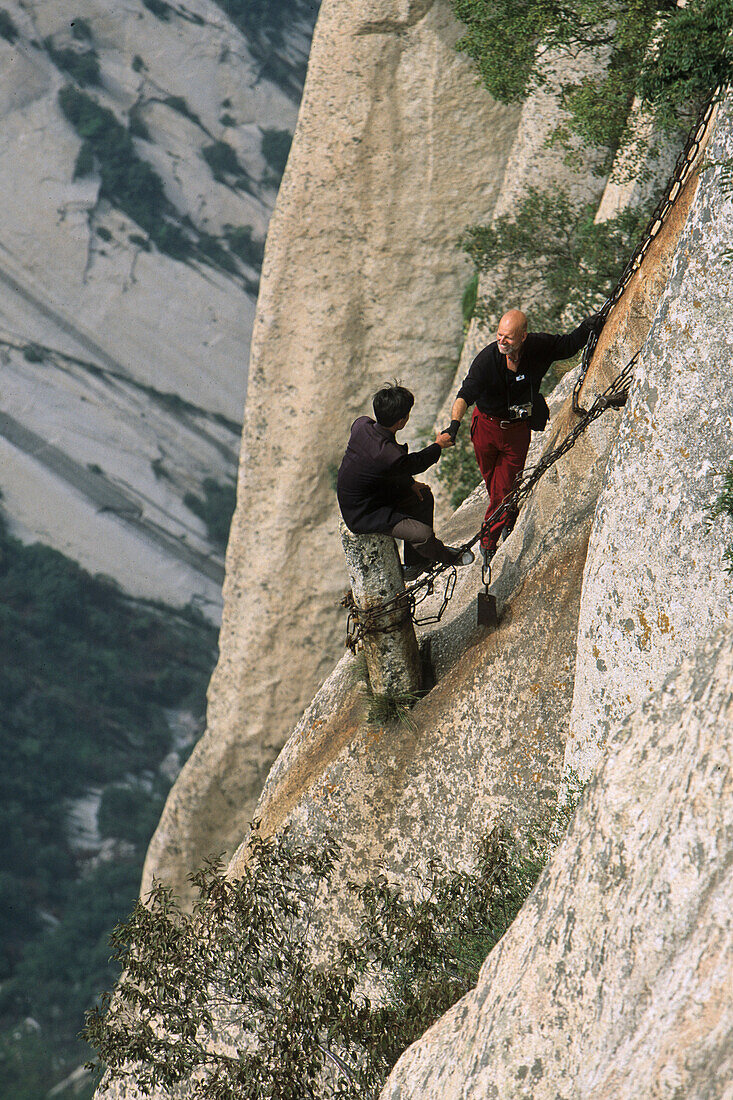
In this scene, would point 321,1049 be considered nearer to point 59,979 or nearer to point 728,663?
point 728,663

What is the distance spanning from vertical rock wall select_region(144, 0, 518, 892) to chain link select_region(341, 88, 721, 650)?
898 centimetres

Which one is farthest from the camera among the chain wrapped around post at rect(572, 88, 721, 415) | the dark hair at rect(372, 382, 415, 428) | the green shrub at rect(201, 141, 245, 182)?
the green shrub at rect(201, 141, 245, 182)

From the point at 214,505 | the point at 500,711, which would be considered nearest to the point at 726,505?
the point at 500,711

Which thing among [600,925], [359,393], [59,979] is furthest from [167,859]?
[59,979]

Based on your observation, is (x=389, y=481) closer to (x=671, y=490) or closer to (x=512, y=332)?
(x=512, y=332)

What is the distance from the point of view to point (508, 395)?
6.27 metres

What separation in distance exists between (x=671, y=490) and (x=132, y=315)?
35.9 m

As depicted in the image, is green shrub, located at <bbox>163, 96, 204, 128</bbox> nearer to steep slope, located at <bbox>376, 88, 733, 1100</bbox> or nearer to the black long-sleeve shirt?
the black long-sleeve shirt

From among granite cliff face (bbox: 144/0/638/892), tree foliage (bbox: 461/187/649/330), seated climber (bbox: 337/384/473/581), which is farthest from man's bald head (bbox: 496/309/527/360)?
granite cliff face (bbox: 144/0/638/892)

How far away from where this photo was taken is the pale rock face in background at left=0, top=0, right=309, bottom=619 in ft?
120

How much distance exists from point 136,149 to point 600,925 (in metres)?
39.6

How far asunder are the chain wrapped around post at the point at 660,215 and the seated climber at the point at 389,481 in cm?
120

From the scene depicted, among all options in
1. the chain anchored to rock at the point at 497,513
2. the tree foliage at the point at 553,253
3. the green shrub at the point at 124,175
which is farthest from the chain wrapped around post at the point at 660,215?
the green shrub at the point at 124,175

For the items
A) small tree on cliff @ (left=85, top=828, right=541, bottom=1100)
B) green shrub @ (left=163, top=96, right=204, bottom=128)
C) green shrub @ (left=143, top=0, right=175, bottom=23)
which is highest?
green shrub @ (left=143, top=0, right=175, bottom=23)
